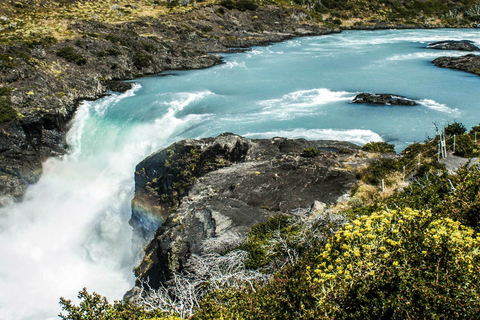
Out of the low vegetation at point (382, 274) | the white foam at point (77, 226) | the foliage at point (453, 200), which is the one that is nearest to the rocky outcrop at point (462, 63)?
the white foam at point (77, 226)

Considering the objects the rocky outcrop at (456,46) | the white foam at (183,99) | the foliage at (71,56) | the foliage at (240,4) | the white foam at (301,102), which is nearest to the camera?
the white foam at (301,102)

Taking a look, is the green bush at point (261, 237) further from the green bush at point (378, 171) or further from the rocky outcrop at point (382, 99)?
the rocky outcrop at point (382, 99)

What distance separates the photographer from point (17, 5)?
193ft

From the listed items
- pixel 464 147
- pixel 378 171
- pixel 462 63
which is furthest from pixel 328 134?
pixel 462 63

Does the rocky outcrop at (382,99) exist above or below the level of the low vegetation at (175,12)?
below

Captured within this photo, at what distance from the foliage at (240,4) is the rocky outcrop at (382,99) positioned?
52741mm

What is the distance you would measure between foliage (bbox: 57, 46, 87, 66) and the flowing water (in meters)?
6.89

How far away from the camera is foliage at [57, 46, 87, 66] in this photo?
1586 inches

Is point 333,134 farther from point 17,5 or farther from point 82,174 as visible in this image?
point 17,5

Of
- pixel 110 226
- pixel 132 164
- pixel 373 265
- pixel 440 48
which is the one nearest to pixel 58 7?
pixel 132 164

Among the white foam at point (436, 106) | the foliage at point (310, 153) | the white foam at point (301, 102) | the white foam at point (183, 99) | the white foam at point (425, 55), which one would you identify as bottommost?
the white foam at point (436, 106)

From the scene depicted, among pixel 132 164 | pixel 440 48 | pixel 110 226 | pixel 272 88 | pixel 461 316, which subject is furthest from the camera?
pixel 440 48

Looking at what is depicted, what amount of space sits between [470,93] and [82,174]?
1360 inches

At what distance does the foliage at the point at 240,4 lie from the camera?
76.4 m
